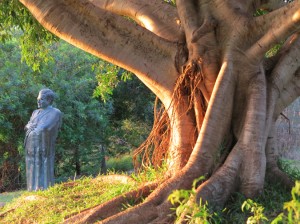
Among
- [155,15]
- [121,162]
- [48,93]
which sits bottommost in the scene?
[121,162]

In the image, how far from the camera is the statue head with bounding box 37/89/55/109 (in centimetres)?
921

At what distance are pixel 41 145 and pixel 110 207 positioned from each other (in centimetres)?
527

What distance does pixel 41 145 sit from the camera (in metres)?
9.38

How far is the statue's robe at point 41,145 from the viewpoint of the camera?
30.3 feet

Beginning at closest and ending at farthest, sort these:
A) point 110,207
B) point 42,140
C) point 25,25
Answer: point 110,207, point 25,25, point 42,140

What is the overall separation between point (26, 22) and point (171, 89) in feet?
11.3

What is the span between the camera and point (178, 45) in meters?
5.16

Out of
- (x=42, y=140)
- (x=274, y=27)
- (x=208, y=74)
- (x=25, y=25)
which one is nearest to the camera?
(x=274, y=27)

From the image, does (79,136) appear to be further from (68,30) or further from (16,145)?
(68,30)

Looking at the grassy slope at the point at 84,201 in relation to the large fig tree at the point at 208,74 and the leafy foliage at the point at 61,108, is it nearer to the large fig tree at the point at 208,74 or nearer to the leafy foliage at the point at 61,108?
the large fig tree at the point at 208,74

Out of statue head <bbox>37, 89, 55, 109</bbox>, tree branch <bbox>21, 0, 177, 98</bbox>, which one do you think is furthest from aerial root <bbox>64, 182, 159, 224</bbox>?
statue head <bbox>37, 89, 55, 109</bbox>

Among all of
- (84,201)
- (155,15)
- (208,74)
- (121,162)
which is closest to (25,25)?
(155,15)

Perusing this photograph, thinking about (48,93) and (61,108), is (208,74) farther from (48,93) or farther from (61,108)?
(61,108)

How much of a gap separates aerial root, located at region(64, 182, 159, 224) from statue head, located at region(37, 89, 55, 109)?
489 cm
